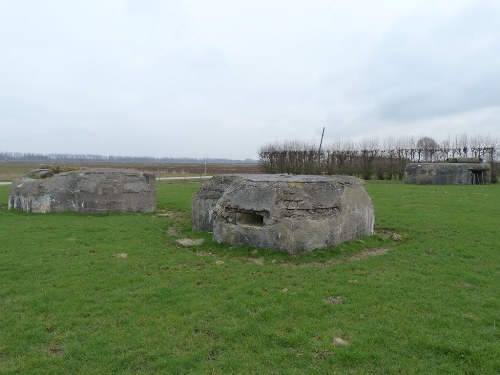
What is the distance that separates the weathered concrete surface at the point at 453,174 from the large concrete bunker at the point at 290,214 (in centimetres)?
2334

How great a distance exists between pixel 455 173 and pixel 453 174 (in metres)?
0.16

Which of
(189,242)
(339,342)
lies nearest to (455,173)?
(189,242)

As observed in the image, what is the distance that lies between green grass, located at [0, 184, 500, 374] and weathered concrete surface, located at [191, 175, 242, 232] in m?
1.44

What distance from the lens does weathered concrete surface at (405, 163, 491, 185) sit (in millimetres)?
30484

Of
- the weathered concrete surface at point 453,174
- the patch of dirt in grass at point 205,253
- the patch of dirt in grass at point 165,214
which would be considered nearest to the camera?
the patch of dirt in grass at point 205,253

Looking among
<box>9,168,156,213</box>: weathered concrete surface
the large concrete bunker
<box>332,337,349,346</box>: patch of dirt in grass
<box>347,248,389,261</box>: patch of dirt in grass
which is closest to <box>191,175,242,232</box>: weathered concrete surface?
the large concrete bunker

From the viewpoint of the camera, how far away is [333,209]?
9.85 m

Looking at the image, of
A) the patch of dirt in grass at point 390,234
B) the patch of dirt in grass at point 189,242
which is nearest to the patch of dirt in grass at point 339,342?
the patch of dirt in grass at point 189,242

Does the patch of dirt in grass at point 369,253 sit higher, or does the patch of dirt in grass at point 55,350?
the patch of dirt in grass at point 369,253

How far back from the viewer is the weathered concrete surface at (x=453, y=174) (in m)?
30.5

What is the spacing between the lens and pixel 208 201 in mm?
12172

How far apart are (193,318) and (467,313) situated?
4030 mm

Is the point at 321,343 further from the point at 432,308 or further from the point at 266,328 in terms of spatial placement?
the point at 432,308

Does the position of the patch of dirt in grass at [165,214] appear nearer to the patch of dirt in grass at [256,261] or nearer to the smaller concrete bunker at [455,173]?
the patch of dirt in grass at [256,261]
